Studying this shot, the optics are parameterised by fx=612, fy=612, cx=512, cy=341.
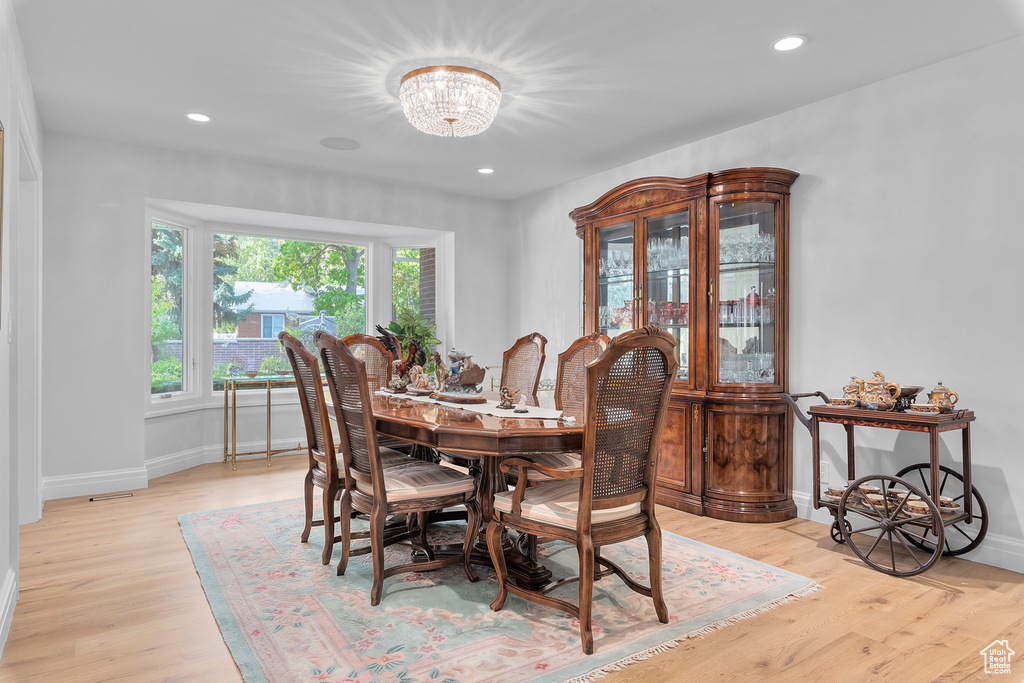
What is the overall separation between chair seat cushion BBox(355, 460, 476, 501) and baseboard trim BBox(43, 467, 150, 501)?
107 inches

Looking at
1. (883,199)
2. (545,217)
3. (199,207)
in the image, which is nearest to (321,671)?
(883,199)

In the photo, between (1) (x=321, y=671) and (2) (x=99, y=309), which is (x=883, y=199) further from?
(2) (x=99, y=309)

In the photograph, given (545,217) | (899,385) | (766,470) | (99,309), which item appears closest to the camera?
(899,385)

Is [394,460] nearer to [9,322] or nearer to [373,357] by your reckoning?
[373,357]

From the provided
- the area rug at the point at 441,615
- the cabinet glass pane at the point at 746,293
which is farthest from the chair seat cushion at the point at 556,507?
the cabinet glass pane at the point at 746,293

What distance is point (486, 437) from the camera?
88.7 inches

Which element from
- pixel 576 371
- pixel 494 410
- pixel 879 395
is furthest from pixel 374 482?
pixel 879 395

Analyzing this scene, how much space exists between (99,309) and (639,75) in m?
3.99

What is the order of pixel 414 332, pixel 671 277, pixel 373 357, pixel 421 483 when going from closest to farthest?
pixel 421 483, pixel 671 277, pixel 373 357, pixel 414 332

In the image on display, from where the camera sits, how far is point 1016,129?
115 inches

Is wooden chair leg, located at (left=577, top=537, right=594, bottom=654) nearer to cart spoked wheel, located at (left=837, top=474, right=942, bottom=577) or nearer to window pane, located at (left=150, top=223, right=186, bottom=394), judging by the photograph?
cart spoked wheel, located at (left=837, top=474, right=942, bottom=577)

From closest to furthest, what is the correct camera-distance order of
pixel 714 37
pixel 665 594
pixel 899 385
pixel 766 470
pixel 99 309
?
pixel 665 594 → pixel 714 37 → pixel 899 385 → pixel 766 470 → pixel 99 309

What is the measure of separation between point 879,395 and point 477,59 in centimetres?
265

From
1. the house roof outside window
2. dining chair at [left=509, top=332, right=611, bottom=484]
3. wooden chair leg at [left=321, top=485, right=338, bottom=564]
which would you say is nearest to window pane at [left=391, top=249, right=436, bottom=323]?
the house roof outside window
